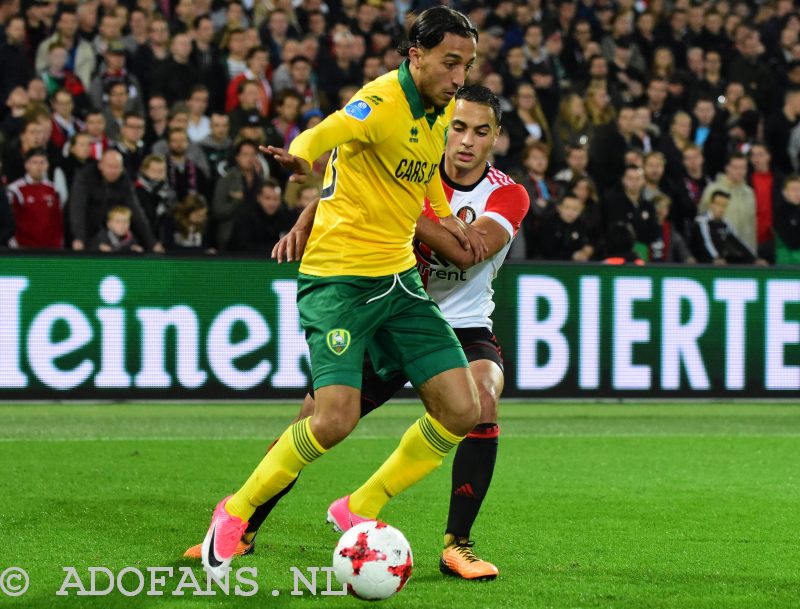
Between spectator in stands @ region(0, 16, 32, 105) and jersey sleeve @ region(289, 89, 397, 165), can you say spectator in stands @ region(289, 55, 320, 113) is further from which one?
jersey sleeve @ region(289, 89, 397, 165)

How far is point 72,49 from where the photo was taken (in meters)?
14.0

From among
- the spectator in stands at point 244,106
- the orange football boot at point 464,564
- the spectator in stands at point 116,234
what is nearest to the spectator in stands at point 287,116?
the spectator in stands at point 244,106

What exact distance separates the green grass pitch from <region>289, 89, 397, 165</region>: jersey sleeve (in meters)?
1.67

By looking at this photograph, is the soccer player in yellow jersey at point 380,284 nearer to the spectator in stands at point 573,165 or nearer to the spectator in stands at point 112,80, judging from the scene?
the spectator in stands at point 573,165

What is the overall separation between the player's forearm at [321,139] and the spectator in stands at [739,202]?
999cm

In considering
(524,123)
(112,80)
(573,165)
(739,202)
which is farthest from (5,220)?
(739,202)

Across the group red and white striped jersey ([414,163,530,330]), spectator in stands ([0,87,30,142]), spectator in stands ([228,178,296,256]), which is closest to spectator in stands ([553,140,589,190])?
spectator in stands ([228,178,296,256])

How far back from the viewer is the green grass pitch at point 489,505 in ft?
17.4

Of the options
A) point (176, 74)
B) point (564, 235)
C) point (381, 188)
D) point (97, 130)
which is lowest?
point (564, 235)

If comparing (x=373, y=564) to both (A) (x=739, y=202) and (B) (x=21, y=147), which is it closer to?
(B) (x=21, y=147)

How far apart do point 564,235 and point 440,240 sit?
7.57 meters

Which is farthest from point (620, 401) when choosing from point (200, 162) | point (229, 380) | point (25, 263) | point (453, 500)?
point (453, 500)

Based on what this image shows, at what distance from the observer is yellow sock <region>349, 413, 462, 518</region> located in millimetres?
5430

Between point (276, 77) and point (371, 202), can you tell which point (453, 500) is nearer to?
point (371, 202)
